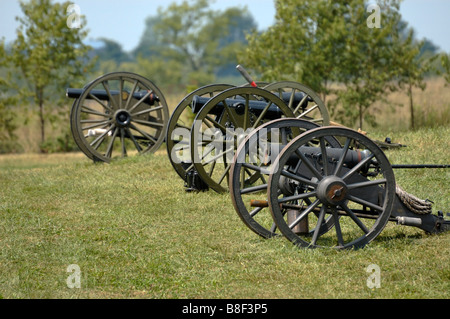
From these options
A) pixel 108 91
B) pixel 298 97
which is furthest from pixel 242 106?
pixel 108 91

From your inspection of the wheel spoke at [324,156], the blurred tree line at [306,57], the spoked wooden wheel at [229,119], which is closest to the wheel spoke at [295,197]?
the wheel spoke at [324,156]

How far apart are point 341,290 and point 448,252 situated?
134 centimetres

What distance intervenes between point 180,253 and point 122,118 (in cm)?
704

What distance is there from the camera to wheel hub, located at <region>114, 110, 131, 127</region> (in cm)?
1298

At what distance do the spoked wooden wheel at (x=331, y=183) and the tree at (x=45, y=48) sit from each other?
45.9ft

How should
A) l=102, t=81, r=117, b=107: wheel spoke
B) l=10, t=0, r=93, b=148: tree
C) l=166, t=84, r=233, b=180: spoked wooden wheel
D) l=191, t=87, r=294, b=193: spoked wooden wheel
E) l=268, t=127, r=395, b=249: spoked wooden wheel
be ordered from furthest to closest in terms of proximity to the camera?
l=10, t=0, r=93, b=148: tree < l=102, t=81, r=117, b=107: wheel spoke < l=166, t=84, r=233, b=180: spoked wooden wheel < l=191, t=87, r=294, b=193: spoked wooden wheel < l=268, t=127, r=395, b=249: spoked wooden wheel

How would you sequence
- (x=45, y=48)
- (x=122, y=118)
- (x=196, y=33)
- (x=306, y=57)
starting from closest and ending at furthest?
(x=122, y=118) < (x=306, y=57) < (x=45, y=48) < (x=196, y=33)

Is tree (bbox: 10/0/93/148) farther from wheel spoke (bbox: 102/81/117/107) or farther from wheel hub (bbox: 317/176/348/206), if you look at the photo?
wheel hub (bbox: 317/176/348/206)

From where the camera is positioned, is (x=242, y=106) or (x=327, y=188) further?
(x=242, y=106)

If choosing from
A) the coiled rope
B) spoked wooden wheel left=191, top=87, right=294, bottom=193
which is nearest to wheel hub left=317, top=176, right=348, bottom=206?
the coiled rope

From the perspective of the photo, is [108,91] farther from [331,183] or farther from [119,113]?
[331,183]

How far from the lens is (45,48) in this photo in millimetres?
18938

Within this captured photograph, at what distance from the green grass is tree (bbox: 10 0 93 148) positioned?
9601 mm

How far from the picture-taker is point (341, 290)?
5105 millimetres
